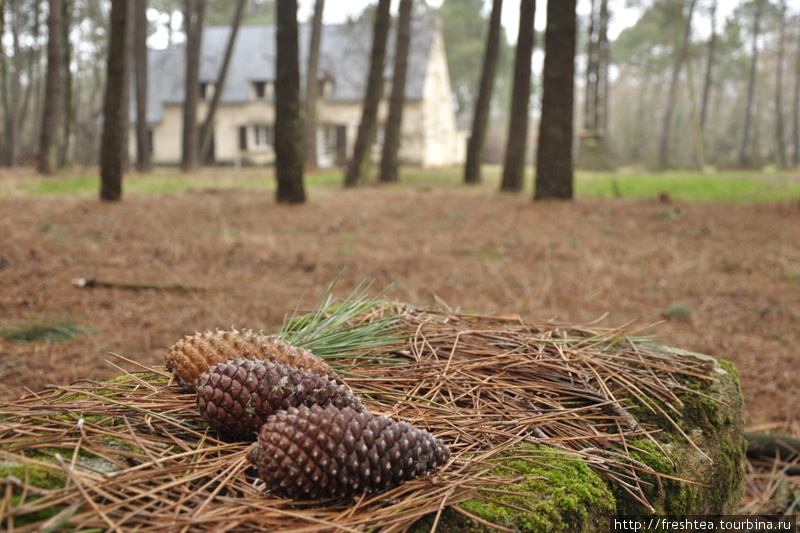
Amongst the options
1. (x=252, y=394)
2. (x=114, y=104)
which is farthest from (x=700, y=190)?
(x=252, y=394)

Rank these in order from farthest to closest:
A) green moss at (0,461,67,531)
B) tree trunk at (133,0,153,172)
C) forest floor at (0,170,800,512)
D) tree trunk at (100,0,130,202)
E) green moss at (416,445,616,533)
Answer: tree trunk at (133,0,153,172) < tree trunk at (100,0,130,202) < forest floor at (0,170,800,512) < green moss at (416,445,616,533) < green moss at (0,461,67,531)

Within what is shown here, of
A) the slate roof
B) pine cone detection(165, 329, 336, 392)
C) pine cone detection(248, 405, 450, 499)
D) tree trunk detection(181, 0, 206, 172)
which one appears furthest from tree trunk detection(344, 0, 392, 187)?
the slate roof

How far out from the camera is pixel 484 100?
17547mm

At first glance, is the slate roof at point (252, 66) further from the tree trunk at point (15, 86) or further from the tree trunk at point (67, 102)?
the tree trunk at point (67, 102)

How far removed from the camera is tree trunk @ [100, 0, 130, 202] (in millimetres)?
10359

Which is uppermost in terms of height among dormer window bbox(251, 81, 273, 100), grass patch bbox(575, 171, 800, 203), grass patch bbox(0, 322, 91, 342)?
dormer window bbox(251, 81, 273, 100)

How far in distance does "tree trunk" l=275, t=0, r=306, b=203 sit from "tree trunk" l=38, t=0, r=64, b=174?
890cm

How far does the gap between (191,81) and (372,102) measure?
1055 centimetres

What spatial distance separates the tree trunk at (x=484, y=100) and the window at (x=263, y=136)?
21766 mm

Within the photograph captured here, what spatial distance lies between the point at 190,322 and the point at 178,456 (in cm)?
346

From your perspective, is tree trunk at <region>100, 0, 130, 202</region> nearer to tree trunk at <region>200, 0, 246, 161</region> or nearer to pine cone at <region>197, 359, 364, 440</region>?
pine cone at <region>197, 359, 364, 440</region>

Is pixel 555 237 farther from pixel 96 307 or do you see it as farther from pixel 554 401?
pixel 554 401

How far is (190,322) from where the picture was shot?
445 centimetres

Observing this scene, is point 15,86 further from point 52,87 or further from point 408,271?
point 408,271
